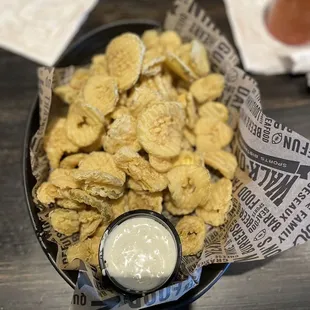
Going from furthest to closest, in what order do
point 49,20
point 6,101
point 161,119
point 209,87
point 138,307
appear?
point 49,20 → point 6,101 → point 209,87 → point 161,119 → point 138,307

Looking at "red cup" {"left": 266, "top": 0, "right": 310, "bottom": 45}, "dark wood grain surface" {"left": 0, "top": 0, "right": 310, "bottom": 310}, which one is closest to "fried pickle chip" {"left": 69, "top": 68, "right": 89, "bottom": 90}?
"dark wood grain surface" {"left": 0, "top": 0, "right": 310, "bottom": 310}

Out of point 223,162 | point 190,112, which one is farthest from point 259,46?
point 223,162

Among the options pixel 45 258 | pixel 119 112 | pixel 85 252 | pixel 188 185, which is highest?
pixel 119 112

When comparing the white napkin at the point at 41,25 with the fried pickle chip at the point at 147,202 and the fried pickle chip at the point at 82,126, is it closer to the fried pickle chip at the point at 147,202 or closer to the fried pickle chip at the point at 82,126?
the fried pickle chip at the point at 82,126

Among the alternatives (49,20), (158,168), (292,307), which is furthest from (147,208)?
(49,20)

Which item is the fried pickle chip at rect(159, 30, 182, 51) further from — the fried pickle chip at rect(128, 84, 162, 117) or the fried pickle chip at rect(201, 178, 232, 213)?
the fried pickle chip at rect(201, 178, 232, 213)

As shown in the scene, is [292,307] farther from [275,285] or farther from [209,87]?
[209,87]

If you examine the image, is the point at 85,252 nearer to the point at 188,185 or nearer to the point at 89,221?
the point at 89,221
